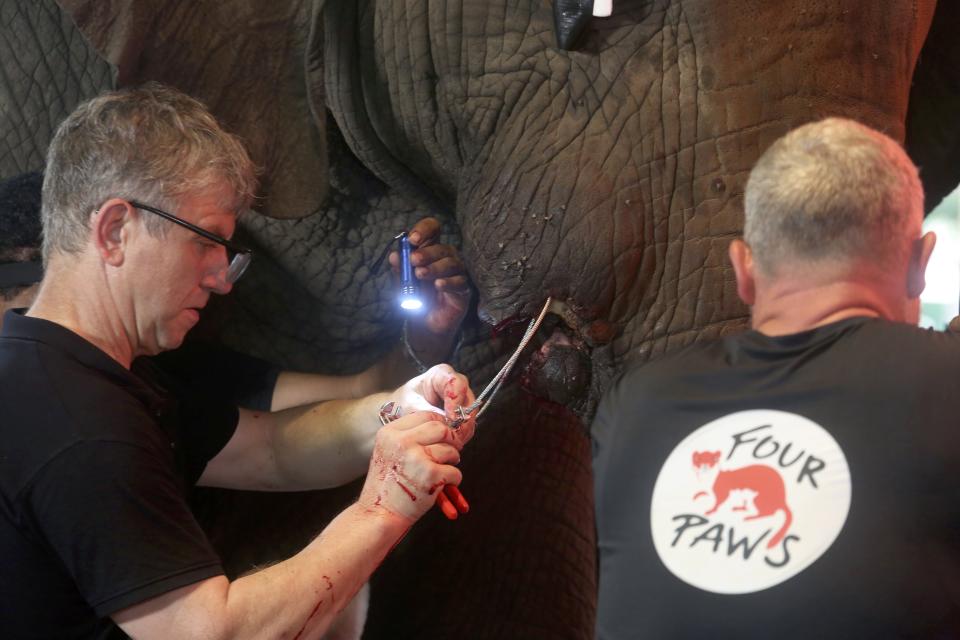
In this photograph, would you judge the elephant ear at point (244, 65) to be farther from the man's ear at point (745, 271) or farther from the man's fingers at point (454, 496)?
→ the man's ear at point (745, 271)

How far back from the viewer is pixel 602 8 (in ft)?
4.64

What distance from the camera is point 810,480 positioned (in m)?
0.88

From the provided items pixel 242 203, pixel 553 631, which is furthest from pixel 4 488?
pixel 553 631

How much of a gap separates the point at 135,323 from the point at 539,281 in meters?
0.46

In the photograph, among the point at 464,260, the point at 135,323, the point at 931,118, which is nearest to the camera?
the point at 135,323

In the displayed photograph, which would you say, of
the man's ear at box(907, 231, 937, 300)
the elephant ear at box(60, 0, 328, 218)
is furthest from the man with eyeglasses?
the man's ear at box(907, 231, 937, 300)

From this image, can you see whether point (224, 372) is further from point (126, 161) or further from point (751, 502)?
point (751, 502)

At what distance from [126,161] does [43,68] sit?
0.83 m

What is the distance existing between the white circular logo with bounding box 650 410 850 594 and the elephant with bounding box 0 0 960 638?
46cm

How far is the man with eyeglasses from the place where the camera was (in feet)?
3.72

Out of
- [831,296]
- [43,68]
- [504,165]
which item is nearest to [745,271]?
[831,296]

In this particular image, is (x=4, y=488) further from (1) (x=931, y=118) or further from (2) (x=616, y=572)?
(1) (x=931, y=118)

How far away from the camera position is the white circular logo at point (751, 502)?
→ 877 mm

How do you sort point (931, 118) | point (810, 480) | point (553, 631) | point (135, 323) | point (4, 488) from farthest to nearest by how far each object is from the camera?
point (553, 631) → point (931, 118) → point (135, 323) → point (4, 488) → point (810, 480)
